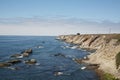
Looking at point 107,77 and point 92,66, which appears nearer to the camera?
point 107,77

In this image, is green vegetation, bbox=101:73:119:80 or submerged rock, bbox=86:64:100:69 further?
submerged rock, bbox=86:64:100:69

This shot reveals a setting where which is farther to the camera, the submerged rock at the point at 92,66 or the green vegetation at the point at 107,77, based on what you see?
the submerged rock at the point at 92,66

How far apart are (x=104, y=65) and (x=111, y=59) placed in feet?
8.96

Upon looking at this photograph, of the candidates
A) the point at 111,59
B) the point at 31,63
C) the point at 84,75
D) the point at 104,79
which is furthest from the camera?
the point at 31,63

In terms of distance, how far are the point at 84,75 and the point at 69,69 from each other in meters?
8.09

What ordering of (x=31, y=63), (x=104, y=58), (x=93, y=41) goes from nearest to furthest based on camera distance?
(x=104, y=58), (x=31, y=63), (x=93, y=41)

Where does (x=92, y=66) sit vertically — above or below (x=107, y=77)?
above

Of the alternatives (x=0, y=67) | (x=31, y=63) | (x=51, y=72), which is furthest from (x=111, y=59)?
(x=0, y=67)

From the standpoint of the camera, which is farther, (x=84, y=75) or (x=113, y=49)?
(x=113, y=49)

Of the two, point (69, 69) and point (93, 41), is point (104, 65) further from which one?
point (93, 41)

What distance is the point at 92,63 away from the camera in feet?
215

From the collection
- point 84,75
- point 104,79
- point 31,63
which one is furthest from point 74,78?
point 31,63

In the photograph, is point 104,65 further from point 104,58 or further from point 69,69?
point 69,69

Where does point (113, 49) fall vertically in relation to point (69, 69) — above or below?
above
